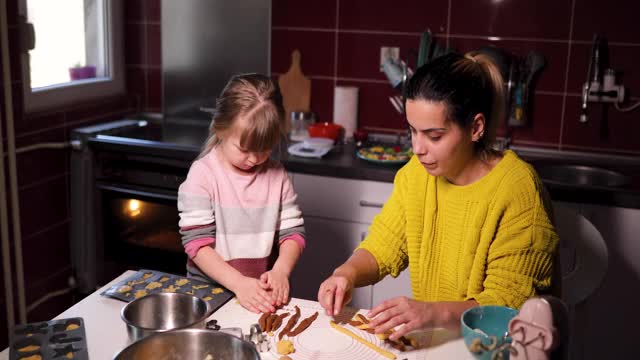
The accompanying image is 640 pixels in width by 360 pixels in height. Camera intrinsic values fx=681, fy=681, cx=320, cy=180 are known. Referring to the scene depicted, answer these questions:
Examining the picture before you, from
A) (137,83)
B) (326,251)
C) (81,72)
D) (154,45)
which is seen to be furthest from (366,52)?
(81,72)

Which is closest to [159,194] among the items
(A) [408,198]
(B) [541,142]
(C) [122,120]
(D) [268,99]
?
(C) [122,120]

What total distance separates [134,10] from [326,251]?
1508 millimetres

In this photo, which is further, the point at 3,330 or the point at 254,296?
the point at 3,330

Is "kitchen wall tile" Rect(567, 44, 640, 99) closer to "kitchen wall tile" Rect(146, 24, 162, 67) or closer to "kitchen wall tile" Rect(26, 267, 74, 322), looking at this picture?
"kitchen wall tile" Rect(146, 24, 162, 67)

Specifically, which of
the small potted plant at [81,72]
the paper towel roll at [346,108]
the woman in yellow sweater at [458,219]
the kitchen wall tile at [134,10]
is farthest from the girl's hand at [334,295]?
the kitchen wall tile at [134,10]

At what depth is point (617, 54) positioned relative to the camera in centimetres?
255

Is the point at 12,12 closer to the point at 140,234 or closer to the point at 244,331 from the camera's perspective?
the point at 140,234

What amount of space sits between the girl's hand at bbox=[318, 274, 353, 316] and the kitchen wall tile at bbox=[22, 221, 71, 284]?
64.7 inches

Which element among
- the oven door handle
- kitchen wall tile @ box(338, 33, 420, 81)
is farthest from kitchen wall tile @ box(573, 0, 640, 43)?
the oven door handle

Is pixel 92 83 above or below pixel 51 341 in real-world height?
above

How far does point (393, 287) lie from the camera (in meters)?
2.43

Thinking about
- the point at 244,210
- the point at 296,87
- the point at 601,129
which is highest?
the point at 296,87

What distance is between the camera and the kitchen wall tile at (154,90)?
3178 millimetres

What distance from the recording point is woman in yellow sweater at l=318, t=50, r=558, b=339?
134cm
